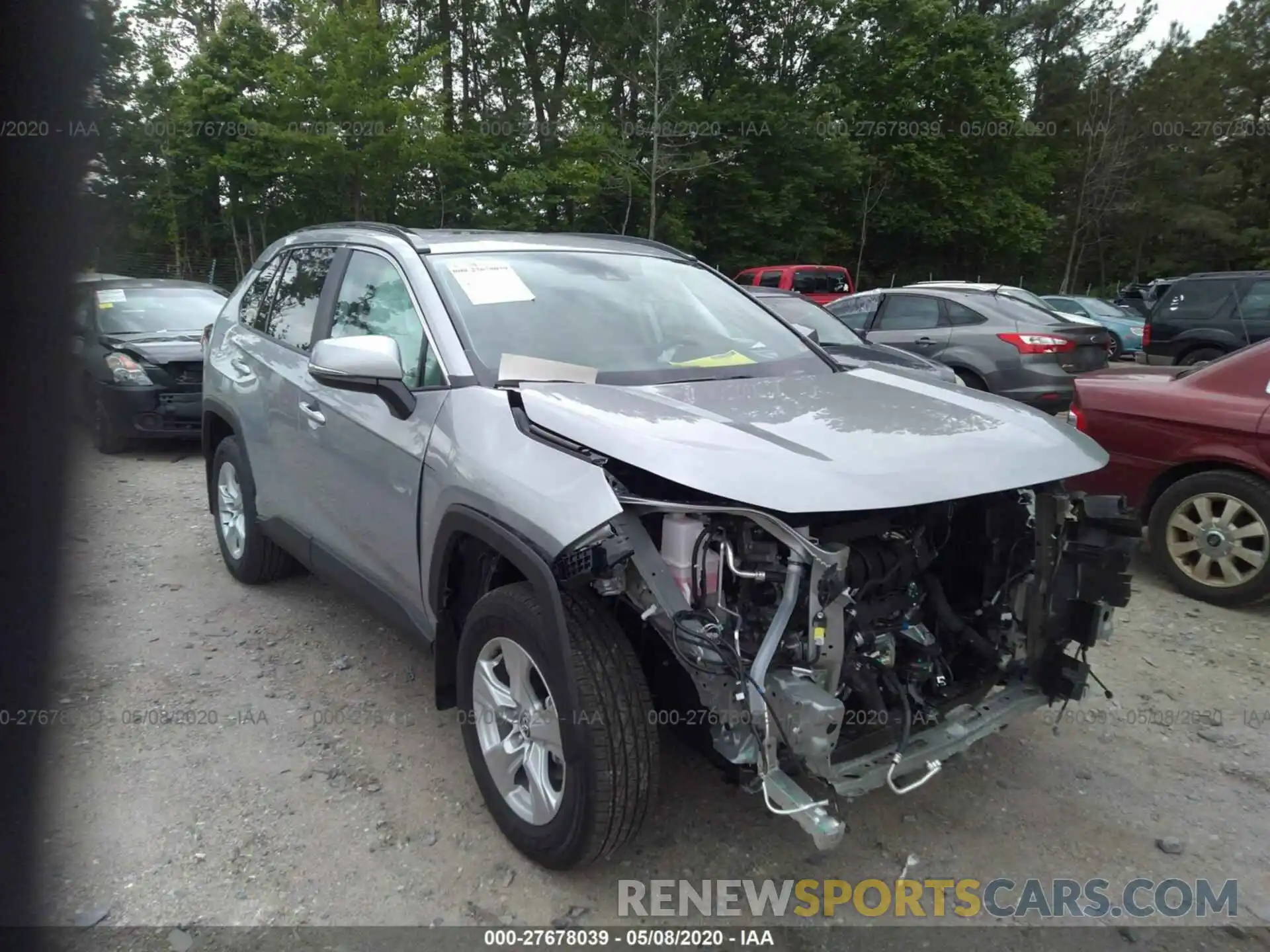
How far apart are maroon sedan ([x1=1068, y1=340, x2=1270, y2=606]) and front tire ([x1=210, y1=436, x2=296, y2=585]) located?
4321 millimetres

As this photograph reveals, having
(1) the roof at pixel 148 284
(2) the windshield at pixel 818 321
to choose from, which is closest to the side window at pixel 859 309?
(2) the windshield at pixel 818 321

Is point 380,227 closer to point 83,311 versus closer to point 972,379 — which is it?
point 83,311

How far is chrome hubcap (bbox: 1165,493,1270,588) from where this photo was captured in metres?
4.59

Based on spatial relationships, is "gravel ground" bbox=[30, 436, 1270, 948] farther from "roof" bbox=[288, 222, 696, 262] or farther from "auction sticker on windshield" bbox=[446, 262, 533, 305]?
"roof" bbox=[288, 222, 696, 262]

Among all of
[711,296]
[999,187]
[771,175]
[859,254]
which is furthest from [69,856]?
[999,187]

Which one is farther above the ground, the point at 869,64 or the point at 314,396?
the point at 869,64

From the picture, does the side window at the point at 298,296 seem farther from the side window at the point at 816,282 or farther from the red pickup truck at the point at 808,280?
the side window at the point at 816,282

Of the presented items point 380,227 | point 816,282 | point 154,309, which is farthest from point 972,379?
point 816,282

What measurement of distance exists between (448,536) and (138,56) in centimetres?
1067

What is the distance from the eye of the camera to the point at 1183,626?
4.54 metres

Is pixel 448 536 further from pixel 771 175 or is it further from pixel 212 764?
pixel 771 175

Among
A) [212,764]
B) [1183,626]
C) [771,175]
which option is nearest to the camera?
[212,764]

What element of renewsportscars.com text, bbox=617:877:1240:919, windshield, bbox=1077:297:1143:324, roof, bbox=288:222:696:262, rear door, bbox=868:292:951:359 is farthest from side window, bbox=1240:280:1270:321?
renewsportscars.com text, bbox=617:877:1240:919

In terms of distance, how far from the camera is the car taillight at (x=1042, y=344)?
29.9ft
